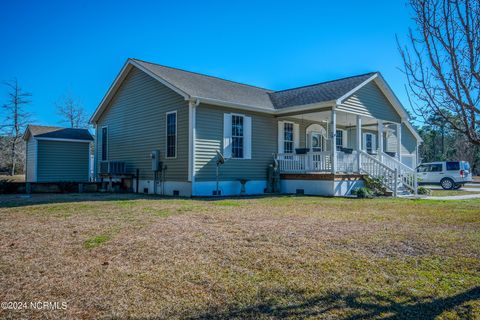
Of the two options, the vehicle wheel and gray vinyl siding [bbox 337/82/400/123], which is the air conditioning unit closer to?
gray vinyl siding [bbox 337/82/400/123]

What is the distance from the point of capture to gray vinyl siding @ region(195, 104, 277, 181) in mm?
13000

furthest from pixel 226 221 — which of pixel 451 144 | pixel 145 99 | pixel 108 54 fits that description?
pixel 451 144

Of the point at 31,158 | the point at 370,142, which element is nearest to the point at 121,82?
the point at 31,158

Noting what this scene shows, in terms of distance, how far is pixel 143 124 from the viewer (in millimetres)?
15375

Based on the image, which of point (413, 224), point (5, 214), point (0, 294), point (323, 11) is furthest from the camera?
point (323, 11)

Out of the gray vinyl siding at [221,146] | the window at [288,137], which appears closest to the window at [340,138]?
the window at [288,137]

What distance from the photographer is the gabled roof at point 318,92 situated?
1466 centimetres

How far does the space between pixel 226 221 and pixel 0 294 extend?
4168 millimetres

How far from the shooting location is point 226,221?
6973 mm

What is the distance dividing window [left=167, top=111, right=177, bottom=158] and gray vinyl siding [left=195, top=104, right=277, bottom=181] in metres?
1.18

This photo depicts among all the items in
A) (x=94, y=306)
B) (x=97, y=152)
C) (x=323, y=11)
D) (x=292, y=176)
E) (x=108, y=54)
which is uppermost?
(x=108, y=54)

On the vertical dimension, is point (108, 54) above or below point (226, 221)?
above

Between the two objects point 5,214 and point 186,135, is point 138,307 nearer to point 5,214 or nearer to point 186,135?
point 5,214

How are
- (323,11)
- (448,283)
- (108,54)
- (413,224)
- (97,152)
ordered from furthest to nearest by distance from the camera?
1. (108,54)
2. (97,152)
3. (323,11)
4. (413,224)
5. (448,283)
